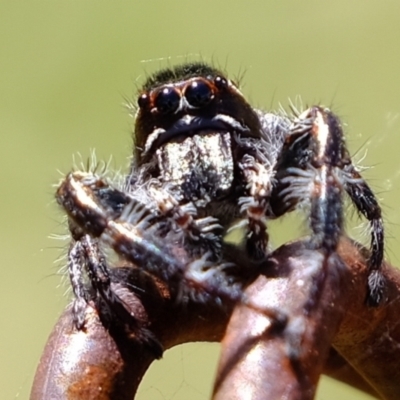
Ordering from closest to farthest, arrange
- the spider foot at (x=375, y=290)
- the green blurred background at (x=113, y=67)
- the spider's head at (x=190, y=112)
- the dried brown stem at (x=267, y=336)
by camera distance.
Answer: the dried brown stem at (x=267, y=336) < the spider foot at (x=375, y=290) < the spider's head at (x=190, y=112) < the green blurred background at (x=113, y=67)

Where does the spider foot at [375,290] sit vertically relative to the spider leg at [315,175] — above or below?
below

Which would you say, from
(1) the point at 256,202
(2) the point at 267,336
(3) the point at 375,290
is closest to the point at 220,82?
(1) the point at 256,202

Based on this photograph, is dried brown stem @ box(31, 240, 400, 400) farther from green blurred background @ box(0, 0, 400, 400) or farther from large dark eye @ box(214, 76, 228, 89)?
green blurred background @ box(0, 0, 400, 400)

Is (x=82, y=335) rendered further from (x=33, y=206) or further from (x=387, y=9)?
(x=387, y=9)

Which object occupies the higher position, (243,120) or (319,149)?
(243,120)

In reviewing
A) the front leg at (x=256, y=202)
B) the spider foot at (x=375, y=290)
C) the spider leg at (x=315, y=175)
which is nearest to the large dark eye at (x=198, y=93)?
the front leg at (x=256, y=202)

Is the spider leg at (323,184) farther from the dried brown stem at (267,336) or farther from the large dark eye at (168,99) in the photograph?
the large dark eye at (168,99)

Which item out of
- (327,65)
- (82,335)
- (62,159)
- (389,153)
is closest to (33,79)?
(62,159)

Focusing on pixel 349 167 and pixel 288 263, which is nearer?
pixel 288 263
